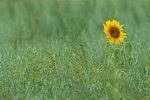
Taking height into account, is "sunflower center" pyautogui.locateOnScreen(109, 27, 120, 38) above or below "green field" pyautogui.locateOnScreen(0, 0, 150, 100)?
above

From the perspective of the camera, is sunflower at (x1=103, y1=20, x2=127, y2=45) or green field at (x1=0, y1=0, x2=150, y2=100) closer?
green field at (x1=0, y1=0, x2=150, y2=100)

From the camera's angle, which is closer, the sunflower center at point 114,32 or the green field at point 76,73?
the green field at point 76,73

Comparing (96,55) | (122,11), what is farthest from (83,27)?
(96,55)

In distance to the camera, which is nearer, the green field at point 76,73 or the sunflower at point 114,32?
the green field at point 76,73

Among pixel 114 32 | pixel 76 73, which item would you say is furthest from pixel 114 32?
pixel 76 73

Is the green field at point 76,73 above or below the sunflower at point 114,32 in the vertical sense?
below

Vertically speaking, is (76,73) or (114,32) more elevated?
(114,32)

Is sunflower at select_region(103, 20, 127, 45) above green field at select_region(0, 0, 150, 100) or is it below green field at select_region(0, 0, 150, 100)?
above

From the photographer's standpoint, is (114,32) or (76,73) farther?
(114,32)

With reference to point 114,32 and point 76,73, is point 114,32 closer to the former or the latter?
point 114,32

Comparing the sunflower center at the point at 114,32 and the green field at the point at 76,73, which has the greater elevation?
the sunflower center at the point at 114,32

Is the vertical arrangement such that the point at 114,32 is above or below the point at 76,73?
above

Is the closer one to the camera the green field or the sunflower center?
the green field
